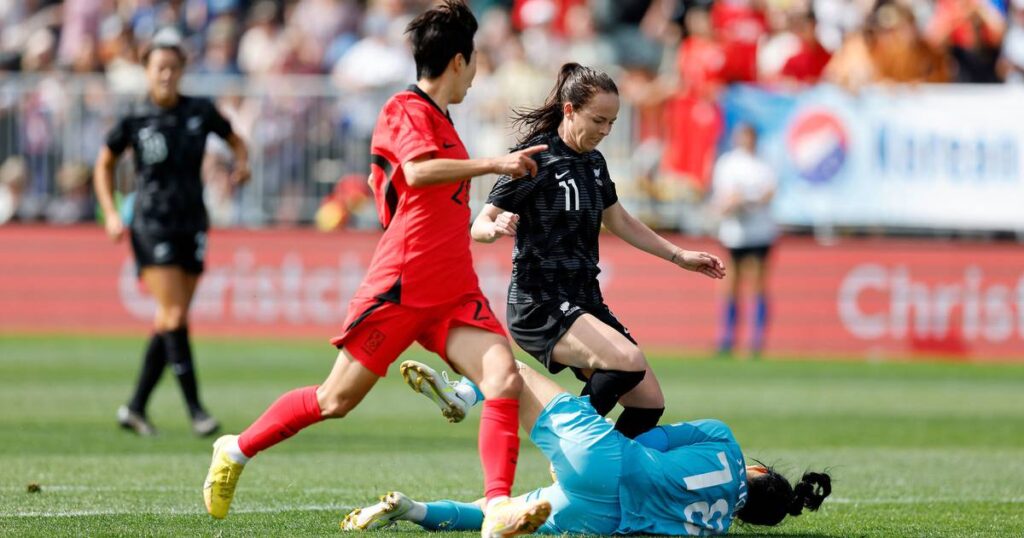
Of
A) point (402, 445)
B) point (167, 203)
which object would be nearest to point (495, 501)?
point (402, 445)

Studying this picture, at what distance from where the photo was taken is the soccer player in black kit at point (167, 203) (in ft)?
35.0

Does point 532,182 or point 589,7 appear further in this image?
point 589,7

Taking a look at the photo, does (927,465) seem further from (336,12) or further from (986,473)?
(336,12)

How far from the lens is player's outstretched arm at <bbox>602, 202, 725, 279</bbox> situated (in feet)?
23.7

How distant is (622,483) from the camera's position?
21.4ft

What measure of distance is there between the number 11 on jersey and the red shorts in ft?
2.50

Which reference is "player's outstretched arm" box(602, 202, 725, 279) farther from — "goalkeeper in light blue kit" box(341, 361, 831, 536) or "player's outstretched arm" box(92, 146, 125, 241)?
"player's outstretched arm" box(92, 146, 125, 241)

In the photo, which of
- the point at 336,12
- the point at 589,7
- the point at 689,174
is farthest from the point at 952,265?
the point at 336,12

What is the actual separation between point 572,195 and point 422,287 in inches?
37.5

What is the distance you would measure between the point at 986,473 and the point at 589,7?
14.3 metres

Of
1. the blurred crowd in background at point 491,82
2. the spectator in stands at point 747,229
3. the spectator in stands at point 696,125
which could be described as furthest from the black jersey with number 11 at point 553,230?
the spectator in stands at point 696,125

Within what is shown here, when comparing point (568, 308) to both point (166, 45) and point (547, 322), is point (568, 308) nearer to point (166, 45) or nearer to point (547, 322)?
point (547, 322)

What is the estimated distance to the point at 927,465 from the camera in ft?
31.6

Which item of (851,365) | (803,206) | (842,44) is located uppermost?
(842,44)
